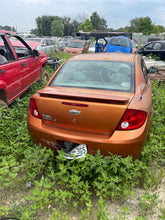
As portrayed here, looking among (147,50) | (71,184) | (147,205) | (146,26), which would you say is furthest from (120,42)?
(146,26)

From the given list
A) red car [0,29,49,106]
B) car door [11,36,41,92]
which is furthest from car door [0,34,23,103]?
car door [11,36,41,92]

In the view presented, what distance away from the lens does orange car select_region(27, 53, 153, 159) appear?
216 centimetres

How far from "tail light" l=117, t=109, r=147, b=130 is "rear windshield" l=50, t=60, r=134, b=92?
0.45 metres

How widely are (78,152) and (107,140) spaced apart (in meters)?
0.43

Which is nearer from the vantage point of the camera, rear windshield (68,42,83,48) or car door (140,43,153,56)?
car door (140,43,153,56)

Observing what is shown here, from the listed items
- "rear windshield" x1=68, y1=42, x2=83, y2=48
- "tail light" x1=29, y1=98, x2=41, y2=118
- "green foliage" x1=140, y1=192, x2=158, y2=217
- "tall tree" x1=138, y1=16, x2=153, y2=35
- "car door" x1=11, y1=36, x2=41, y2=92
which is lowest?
"green foliage" x1=140, y1=192, x2=158, y2=217

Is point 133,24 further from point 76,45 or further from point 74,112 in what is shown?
point 74,112

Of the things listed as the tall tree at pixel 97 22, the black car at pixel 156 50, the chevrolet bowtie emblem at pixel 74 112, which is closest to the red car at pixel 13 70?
the chevrolet bowtie emblem at pixel 74 112

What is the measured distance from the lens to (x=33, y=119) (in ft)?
8.55

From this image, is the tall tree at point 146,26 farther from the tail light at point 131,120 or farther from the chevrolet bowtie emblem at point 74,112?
the chevrolet bowtie emblem at point 74,112

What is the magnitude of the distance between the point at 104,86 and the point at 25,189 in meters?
1.73

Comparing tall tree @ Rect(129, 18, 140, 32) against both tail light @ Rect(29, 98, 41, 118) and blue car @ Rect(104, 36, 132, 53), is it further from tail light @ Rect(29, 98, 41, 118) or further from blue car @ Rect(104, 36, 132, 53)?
tail light @ Rect(29, 98, 41, 118)

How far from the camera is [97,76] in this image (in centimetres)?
287

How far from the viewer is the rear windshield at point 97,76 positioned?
8.68ft
